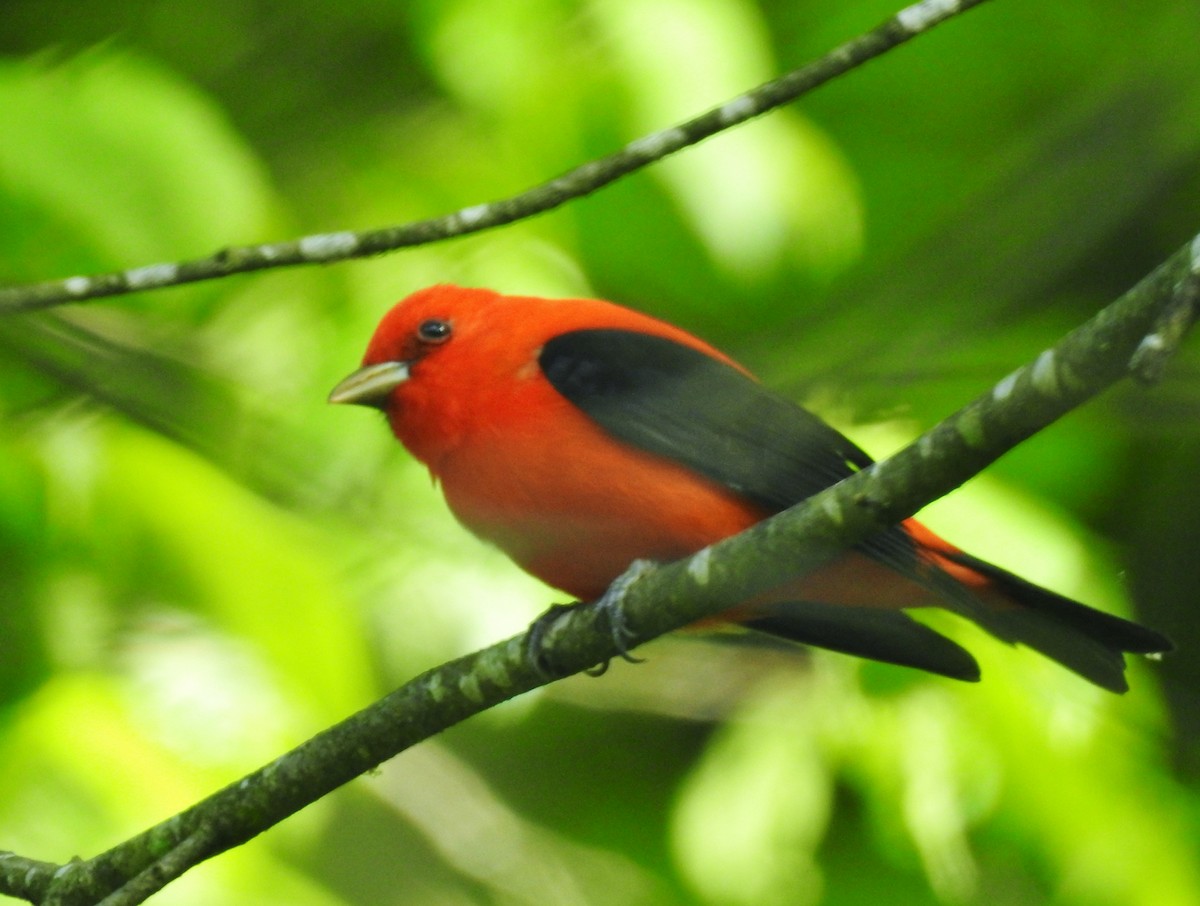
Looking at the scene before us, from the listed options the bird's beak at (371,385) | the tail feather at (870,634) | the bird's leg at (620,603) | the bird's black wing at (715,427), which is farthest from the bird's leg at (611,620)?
the bird's beak at (371,385)

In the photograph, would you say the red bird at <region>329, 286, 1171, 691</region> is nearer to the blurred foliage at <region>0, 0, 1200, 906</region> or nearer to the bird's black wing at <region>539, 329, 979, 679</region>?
the bird's black wing at <region>539, 329, 979, 679</region>

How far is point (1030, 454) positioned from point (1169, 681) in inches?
25.9

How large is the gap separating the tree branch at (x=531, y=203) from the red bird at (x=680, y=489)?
1.72 ft

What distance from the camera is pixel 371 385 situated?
3.45 metres

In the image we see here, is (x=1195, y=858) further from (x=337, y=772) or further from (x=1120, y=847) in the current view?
(x=337, y=772)

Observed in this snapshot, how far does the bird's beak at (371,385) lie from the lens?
3430 millimetres

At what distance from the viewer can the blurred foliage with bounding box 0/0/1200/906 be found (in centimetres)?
311

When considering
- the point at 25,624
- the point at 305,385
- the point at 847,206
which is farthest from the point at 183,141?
the point at 847,206

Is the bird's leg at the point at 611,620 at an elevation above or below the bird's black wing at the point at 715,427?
below

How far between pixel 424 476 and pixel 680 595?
1.31 metres

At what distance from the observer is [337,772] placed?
2635 millimetres

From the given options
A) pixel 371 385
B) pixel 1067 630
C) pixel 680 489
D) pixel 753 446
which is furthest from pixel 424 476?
pixel 1067 630

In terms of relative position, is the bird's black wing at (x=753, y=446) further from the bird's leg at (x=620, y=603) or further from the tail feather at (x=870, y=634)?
the bird's leg at (x=620, y=603)

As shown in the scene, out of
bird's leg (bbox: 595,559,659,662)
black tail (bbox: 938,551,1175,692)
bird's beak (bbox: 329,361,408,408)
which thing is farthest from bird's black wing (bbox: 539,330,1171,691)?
bird's beak (bbox: 329,361,408,408)
